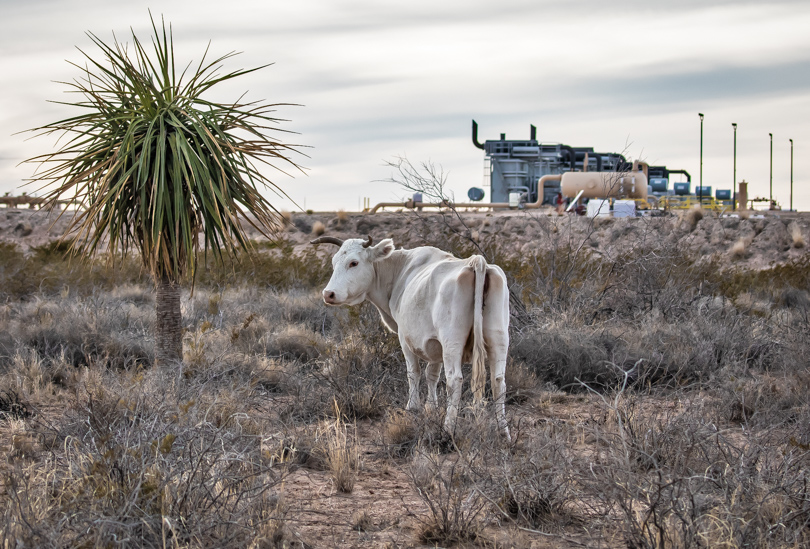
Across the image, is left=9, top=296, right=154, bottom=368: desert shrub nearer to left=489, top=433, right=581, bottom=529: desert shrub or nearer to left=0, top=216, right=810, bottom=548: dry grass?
left=0, top=216, right=810, bottom=548: dry grass

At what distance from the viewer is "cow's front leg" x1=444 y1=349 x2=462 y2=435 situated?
19.6ft

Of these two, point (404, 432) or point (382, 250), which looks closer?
point (404, 432)

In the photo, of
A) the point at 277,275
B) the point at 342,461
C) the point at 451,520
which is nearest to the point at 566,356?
the point at 342,461

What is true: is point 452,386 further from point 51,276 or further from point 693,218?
point 693,218

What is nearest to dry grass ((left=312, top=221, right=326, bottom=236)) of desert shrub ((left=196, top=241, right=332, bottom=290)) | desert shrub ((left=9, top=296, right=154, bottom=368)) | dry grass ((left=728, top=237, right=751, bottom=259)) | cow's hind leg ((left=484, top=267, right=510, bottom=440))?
desert shrub ((left=196, top=241, right=332, bottom=290))

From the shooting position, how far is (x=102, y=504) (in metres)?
3.86

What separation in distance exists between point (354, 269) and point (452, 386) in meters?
1.74

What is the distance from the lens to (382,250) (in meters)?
7.31

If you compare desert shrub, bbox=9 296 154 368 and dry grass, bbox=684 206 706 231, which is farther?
dry grass, bbox=684 206 706 231

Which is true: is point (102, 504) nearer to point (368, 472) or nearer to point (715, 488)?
point (368, 472)

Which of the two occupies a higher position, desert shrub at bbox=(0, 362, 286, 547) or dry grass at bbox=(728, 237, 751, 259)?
dry grass at bbox=(728, 237, 751, 259)

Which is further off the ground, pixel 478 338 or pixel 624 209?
pixel 624 209

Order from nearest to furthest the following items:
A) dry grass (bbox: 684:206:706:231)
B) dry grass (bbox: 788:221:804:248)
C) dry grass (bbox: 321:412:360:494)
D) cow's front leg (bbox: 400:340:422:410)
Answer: dry grass (bbox: 321:412:360:494), cow's front leg (bbox: 400:340:422:410), dry grass (bbox: 788:221:804:248), dry grass (bbox: 684:206:706:231)

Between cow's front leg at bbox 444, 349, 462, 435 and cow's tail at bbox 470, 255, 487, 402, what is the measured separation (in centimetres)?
26
